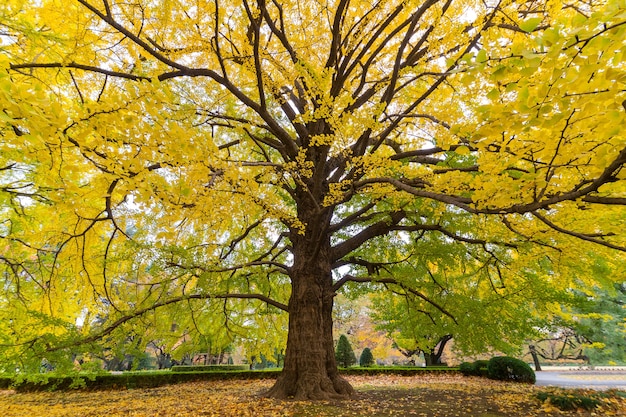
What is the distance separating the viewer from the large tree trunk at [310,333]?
6.30 m

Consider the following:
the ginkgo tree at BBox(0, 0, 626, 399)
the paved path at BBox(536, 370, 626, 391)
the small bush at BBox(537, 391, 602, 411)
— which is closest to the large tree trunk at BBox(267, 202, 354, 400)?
the ginkgo tree at BBox(0, 0, 626, 399)

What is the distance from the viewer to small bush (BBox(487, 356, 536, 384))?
11336mm

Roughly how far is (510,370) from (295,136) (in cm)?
1076

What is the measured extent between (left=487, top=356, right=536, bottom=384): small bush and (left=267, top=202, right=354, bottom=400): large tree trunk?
25.5ft

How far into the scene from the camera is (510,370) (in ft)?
37.8

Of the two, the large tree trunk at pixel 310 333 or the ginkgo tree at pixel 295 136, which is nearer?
the ginkgo tree at pixel 295 136

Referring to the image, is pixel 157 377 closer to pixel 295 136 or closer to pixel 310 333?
pixel 310 333

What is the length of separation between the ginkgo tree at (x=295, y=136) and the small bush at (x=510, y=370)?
19.6ft

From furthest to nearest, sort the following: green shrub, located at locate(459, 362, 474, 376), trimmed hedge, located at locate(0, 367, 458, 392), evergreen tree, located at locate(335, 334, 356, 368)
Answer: evergreen tree, located at locate(335, 334, 356, 368), green shrub, located at locate(459, 362, 474, 376), trimmed hedge, located at locate(0, 367, 458, 392)

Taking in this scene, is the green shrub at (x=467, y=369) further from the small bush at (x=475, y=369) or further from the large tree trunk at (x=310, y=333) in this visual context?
the large tree trunk at (x=310, y=333)

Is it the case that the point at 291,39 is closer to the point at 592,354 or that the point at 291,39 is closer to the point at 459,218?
the point at 459,218

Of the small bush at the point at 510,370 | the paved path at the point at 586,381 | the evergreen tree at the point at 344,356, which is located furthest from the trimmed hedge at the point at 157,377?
the paved path at the point at 586,381

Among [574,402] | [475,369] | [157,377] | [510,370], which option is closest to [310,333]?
[574,402]

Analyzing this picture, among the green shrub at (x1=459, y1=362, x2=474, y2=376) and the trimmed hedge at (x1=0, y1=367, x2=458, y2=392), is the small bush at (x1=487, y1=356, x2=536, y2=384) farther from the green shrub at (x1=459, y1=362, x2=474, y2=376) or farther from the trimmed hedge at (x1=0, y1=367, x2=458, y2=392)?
the trimmed hedge at (x1=0, y1=367, x2=458, y2=392)
